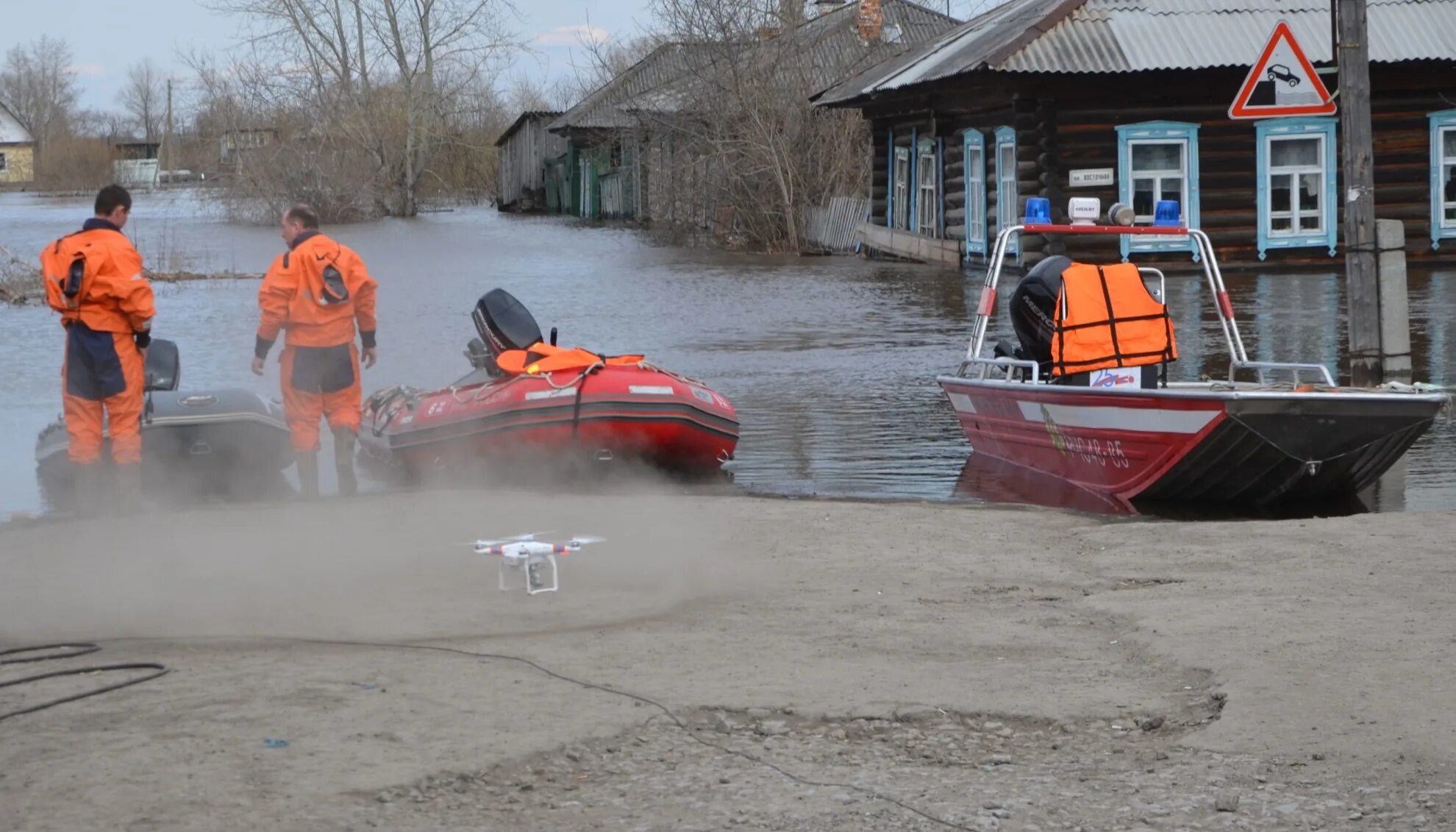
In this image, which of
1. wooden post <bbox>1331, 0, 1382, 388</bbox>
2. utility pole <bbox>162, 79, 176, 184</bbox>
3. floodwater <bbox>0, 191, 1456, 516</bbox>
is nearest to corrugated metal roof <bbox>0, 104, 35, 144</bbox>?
utility pole <bbox>162, 79, 176, 184</bbox>

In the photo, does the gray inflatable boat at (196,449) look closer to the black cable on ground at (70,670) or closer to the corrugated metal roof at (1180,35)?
the black cable on ground at (70,670)

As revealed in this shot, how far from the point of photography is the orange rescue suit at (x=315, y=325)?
1009cm

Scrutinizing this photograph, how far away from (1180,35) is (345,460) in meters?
17.5

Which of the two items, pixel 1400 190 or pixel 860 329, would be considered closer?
pixel 860 329

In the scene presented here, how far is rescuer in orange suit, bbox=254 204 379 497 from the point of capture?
10.1 meters

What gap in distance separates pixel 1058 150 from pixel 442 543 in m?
18.3

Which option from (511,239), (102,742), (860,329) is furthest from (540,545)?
(511,239)

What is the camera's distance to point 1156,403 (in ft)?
30.7

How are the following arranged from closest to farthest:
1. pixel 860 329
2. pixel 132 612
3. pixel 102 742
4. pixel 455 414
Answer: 1. pixel 102 742
2. pixel 132 612
3. pixel 455 414
4. pixel 860 329

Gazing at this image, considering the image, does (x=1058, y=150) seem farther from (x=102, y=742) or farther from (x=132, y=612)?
(x=102, y=742)

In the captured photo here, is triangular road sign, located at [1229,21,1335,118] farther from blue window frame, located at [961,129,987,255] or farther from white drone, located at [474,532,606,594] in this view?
blue window frame, located at [961,129,987,255]

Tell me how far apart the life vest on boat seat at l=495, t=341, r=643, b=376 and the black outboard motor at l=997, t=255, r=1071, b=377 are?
7.83 ft

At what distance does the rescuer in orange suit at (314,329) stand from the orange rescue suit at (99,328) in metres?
0.88

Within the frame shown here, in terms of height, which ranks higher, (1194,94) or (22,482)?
(1194,94)
